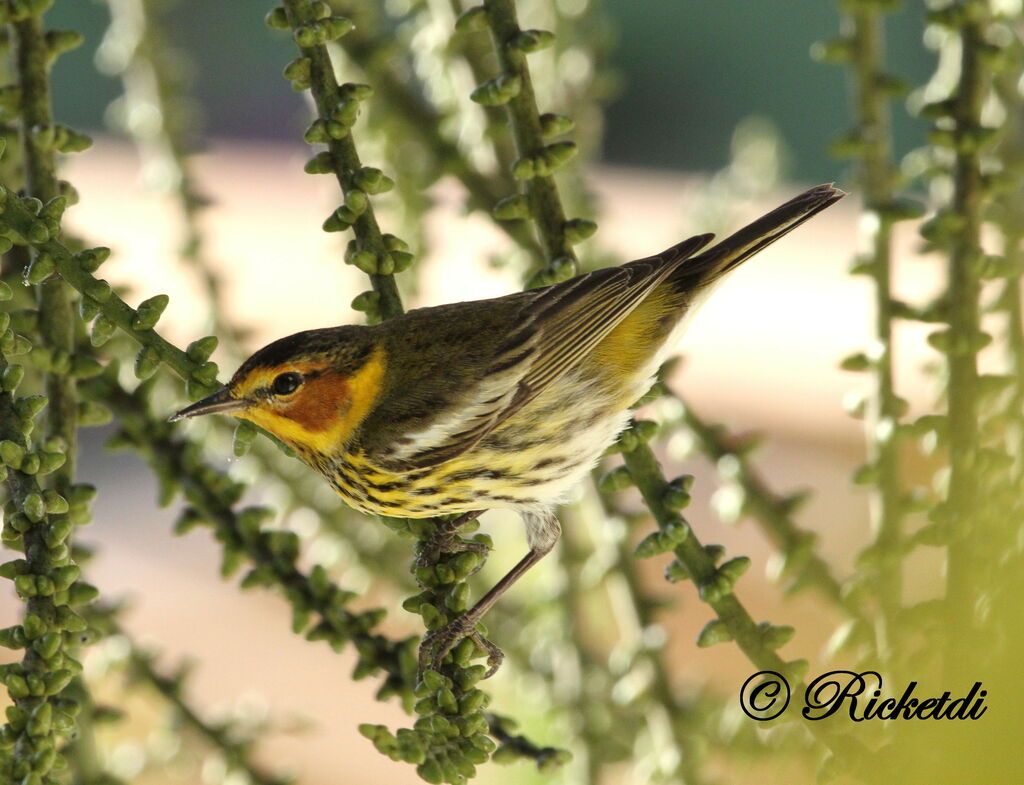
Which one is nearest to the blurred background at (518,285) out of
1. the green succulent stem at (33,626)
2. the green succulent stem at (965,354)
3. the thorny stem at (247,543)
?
the green succulent stem at (965,354)

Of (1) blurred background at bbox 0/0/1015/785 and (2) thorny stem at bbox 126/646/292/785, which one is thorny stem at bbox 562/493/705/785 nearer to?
(1) blurred background at bbox 0/0/1015/785

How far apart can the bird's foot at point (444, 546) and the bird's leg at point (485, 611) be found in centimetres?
5

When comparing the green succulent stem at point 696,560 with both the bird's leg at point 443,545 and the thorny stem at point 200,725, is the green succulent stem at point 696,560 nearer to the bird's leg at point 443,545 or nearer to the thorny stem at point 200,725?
the bird's leg at point 443,545

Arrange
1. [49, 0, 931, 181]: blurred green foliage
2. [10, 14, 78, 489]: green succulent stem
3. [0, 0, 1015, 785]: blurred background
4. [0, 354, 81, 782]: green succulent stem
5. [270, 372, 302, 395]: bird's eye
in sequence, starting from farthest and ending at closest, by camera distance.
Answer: [49, 0, 931, 181]: blurred green foliage, [0, 0, 1015, 785]: blurred background, [270, 372, 302, 395]: bird's eye, [10, 14, 78, 489]: green succulent stem, [0, 354, 81, 782]: green succulent stem

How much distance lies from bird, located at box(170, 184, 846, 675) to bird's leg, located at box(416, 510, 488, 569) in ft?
0.37

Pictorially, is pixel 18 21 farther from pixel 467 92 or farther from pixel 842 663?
pixel 842 663

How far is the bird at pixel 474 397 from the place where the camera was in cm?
100

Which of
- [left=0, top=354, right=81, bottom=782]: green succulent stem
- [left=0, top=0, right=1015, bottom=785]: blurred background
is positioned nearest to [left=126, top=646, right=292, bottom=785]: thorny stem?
[left=0, top=0, right=1015, bottom=785]: blurred background

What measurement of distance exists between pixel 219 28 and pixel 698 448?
4371mm

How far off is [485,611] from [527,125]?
0.47 metres

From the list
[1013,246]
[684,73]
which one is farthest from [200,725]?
[684,73]

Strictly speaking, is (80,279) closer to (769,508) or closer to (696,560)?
(696,560)

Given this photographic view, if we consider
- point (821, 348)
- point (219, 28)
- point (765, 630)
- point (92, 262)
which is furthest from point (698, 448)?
point (219, 28)

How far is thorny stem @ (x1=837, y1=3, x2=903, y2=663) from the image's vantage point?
2.70 ft
